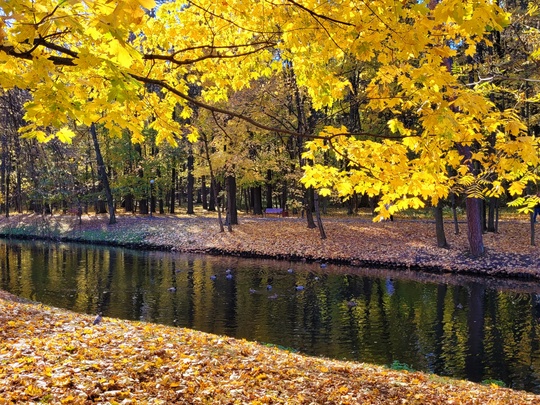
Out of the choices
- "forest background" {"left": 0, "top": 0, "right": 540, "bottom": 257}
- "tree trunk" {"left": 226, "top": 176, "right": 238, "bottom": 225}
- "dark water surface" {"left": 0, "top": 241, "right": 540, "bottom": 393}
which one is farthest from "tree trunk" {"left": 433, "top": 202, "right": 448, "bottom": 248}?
"forest background" {"left": 0, "top": 0, "right": 540, "bottom": 257}

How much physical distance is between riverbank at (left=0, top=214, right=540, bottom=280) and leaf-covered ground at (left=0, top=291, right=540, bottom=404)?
10.4 metres

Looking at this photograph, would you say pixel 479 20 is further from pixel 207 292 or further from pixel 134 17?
pixel 207 292

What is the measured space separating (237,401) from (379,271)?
1536cm

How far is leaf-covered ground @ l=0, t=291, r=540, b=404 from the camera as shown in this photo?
4523 mm

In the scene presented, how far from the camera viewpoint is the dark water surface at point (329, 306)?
9953mm

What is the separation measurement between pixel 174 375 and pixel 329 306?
9123mm

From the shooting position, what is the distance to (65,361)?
204 inches

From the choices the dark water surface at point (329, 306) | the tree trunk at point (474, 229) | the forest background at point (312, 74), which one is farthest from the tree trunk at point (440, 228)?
the forest background at point (312, 74)

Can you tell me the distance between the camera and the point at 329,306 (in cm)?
1378

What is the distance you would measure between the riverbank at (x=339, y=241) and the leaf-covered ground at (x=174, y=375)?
1045cm

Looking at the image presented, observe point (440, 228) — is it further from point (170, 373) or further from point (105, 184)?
point (105, 184)

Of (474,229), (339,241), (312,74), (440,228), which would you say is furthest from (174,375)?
(339,241)

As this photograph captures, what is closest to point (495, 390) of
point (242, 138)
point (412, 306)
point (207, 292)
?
point (412, 306)

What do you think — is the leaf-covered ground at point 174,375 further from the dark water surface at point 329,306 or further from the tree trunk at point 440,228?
the tree trunk at point 440,228
